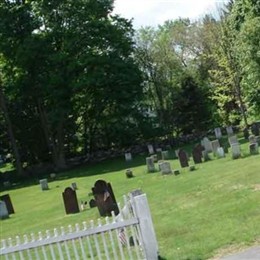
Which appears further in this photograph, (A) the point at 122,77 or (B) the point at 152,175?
(A) the point at 122,77

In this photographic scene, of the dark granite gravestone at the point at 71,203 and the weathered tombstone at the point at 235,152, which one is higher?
the weathered tombstone at the point at 235,152

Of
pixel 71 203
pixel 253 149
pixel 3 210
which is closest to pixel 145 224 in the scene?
pixel 71 203

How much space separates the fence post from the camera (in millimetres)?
9133

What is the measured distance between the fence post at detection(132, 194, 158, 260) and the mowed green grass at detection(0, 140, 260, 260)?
50 centimetres

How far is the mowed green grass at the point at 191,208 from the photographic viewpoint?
33.6 ft

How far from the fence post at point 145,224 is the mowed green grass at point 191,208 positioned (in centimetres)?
50

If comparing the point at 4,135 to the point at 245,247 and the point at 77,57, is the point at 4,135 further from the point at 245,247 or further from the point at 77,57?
the point at 245,247

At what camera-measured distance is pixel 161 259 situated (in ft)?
31.9

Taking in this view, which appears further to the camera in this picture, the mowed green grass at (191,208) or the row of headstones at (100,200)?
the row of headstones at (100,200)

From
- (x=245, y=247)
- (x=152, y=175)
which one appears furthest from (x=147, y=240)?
(x=152, y=175)

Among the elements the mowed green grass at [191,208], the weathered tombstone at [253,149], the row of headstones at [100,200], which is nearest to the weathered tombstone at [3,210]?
the mowed green grass at [191,208]

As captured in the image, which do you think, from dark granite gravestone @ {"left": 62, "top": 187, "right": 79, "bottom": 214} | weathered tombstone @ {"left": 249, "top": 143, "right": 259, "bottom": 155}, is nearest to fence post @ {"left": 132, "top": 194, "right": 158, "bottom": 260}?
dark granite gravestone @ {"left": 62, "top": 187, "right": 79, "bottom": 214}

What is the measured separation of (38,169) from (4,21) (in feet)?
36.9

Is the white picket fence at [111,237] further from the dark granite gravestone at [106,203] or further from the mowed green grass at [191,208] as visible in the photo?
the dark granite gravestone at [106,203]
